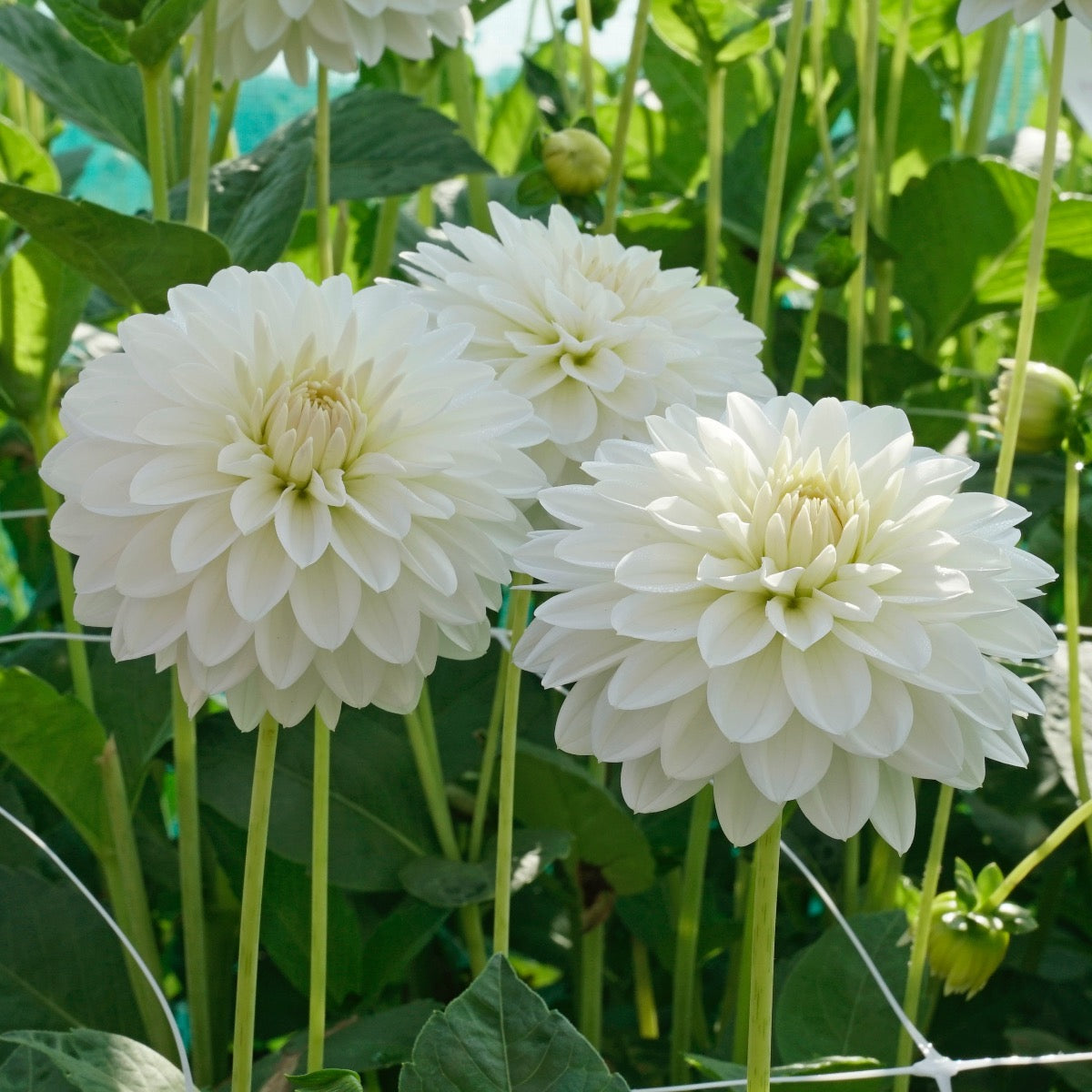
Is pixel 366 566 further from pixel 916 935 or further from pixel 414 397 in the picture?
pixel 916 935

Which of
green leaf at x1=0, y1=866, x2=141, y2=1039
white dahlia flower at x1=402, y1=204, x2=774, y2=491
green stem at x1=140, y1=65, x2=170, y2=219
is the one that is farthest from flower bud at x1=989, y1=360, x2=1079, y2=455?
green leaf at x1=0, y1=866, x2=141, y2=1039

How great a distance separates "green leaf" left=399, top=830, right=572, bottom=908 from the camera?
522 millimetres

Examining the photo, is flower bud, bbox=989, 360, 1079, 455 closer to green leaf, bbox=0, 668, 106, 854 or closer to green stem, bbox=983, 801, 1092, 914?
green stem, bbox=983, 801, 1092, 914

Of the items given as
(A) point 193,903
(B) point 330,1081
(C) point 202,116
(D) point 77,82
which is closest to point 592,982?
(A) point 193,903

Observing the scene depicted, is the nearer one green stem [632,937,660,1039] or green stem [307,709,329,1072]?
green stem [307,709,329,1072]

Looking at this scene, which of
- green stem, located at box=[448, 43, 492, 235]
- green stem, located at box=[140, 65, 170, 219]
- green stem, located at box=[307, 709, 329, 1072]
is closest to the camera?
green stem, located at box=[307, 709, 329, 1072]

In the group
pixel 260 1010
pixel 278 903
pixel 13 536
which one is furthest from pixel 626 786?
pixel 13 536

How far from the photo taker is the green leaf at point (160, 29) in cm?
44

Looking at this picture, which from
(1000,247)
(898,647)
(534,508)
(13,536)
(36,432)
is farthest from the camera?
(13,536)

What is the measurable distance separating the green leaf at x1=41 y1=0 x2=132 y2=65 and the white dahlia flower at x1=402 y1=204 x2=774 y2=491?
0.19 meters

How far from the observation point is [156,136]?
50 centimetres

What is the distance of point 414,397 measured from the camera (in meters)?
0.34

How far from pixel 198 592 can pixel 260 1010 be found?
1.48 ft

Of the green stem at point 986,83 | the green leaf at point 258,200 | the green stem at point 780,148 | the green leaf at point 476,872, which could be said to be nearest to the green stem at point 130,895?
the green leaf at point 476,872
